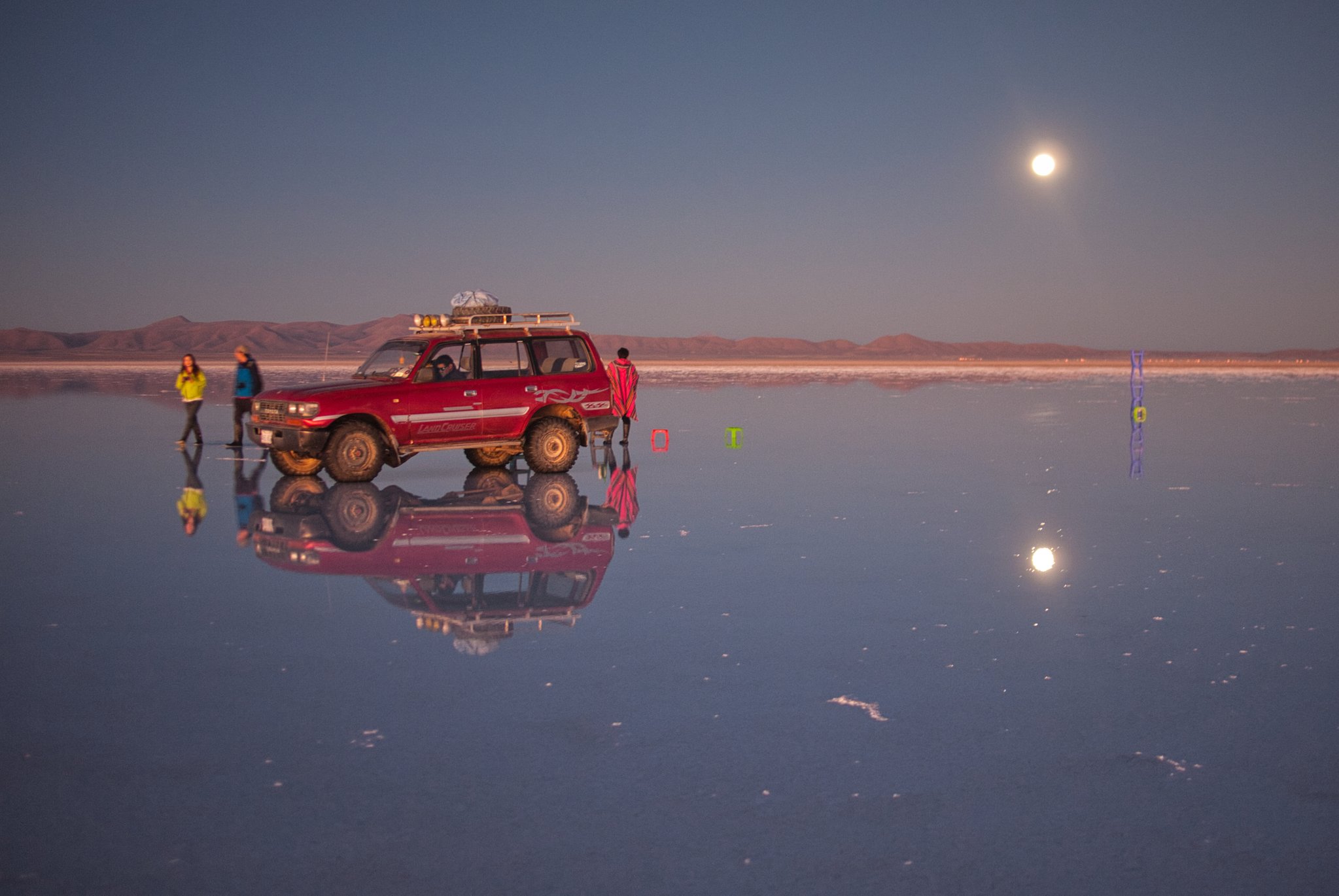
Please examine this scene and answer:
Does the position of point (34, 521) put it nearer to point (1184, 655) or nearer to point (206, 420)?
point (1184, 655)

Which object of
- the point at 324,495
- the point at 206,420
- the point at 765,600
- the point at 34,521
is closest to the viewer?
the point at 765,600

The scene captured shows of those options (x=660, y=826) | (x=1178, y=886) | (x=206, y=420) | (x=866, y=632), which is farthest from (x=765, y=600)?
(x=206, y=420)

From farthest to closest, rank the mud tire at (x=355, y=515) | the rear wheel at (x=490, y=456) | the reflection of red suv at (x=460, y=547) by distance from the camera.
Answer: the rear wheel at (x=490, y=456)
the mud tire at (x=355, y=515)
the reflection of red suv at (x=460, y=547)

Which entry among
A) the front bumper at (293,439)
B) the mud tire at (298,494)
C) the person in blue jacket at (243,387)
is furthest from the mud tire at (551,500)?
the person in blue jacket at (243,387)

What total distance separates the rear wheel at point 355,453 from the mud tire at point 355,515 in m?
0.18

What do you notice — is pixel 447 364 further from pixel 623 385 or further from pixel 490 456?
pixel 623 385

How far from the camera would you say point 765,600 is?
8.13 metres

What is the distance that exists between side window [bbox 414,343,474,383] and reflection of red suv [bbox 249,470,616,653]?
5.22 ft

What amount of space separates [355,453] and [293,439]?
820mm

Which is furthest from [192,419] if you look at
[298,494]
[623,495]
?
[623,495]

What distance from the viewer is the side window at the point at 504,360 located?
1555 cm

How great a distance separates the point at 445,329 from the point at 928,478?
23.5ft

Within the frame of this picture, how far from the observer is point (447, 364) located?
15250 millimetres

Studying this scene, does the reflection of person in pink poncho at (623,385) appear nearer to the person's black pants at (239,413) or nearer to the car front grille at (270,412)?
the car front grille at (270,412)
